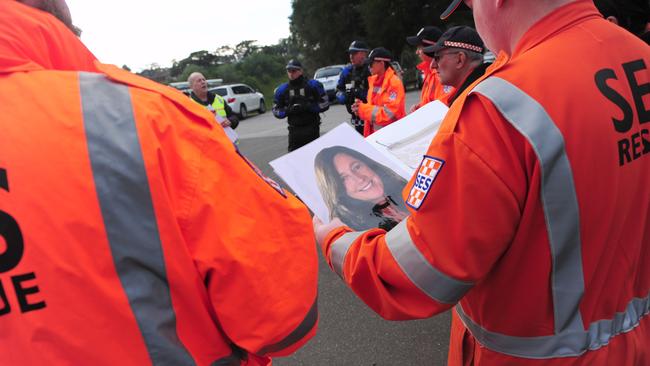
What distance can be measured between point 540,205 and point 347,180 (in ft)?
2.29

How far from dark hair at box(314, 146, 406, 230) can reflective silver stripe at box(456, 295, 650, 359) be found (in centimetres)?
43

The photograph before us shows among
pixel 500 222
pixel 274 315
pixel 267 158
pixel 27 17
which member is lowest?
pixel 267 158

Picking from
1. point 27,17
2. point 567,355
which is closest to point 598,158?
point 567,355

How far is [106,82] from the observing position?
87cm

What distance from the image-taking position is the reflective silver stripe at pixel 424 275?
90cm

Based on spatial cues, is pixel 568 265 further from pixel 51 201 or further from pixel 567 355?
pixel 51 201

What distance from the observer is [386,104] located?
4.59m

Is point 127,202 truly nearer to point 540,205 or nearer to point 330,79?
point 540,205

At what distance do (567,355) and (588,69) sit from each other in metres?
0.64

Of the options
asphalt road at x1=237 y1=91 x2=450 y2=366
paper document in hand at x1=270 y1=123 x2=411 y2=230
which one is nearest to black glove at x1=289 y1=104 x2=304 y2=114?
asphalt road at x1=237 y1=91 x2=450 y2=366

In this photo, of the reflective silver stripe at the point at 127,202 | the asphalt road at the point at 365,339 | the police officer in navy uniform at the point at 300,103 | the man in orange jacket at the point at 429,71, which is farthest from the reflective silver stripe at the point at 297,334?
the police officer in navy uniform at the point at 300,103

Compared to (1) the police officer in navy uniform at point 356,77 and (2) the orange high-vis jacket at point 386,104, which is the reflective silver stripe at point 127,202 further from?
(1) the police officer in navy uniform at point 356,77

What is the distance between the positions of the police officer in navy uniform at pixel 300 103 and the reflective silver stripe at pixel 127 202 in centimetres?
479

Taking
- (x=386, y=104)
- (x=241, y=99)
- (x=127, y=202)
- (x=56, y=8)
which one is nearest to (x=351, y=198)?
(x=127, y=202)
